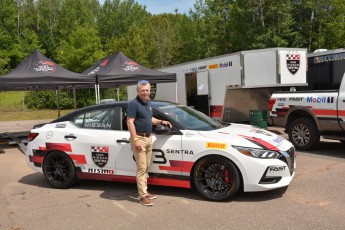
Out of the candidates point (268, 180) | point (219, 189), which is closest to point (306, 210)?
point (268, 180)

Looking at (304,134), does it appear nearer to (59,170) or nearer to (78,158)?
(78,158)

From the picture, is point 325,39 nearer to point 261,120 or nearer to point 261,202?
point 261,120

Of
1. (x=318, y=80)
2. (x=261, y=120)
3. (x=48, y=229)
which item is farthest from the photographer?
(x=261, y=120)

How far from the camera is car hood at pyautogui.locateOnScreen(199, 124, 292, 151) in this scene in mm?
5312

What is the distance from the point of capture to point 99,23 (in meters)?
64.1

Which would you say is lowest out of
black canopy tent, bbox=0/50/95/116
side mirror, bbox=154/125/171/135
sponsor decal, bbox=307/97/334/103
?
side mirror, bbox=154/125/171/135

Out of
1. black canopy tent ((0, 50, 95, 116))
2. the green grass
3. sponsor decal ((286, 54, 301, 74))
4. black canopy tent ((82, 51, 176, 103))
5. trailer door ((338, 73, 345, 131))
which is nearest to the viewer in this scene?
trailer door ((338, 73, 345, 131))

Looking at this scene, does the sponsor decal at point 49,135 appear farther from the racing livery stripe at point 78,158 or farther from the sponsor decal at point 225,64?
the sponsor decal at point 225,64

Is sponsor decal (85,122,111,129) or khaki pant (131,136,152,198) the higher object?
sponsor decal (85,122,111,129)

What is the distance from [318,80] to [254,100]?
4469 millimetres

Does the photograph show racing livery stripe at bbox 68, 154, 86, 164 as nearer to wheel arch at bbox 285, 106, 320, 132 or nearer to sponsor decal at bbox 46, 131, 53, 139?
sponsor decal at bbox 46, 131, 53, 139

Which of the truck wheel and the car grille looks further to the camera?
the truck wheel

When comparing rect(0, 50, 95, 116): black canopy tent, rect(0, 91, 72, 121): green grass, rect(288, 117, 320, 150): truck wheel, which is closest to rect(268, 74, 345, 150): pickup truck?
rect(288, 117, 320, 150): truck wheel

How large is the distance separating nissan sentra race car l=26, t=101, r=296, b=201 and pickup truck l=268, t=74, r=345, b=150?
317cm
